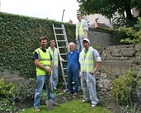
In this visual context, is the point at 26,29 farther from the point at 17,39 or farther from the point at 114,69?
the point at 114,69

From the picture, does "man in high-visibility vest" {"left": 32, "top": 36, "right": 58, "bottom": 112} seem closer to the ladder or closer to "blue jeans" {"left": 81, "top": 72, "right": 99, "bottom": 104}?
"blue jeans" {"left": 81, "top": 72, "right": 99, "bottom": 104}

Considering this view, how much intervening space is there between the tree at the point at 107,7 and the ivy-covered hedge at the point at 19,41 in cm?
573

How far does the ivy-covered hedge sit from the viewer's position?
572cm

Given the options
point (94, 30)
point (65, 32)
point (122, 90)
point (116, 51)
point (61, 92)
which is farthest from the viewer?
point (94, 30)

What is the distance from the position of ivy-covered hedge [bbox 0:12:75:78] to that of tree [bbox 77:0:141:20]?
18.8 ft

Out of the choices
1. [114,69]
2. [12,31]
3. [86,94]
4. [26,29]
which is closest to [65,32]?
[26,29]

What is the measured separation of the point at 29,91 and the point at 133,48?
303 cm

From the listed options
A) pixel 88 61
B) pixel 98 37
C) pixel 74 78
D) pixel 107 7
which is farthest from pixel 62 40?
pixel 107 7

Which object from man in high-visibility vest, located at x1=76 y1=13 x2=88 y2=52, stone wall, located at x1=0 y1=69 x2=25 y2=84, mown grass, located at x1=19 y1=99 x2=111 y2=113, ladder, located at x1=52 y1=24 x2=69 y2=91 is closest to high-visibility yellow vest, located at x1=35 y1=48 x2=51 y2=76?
mown grass, located at x1=19 y1=99 x2=111 y2=113

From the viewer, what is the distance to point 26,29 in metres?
6.32

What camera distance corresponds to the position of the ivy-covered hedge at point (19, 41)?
572 centimetres

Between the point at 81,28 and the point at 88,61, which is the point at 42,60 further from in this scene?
the point at 81,28

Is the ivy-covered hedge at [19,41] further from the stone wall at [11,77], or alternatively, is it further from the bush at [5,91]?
the bush at [5,91]

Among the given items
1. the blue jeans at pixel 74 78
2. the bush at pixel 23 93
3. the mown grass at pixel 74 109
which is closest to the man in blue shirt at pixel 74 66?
the blue jeans at pixel 74 78
